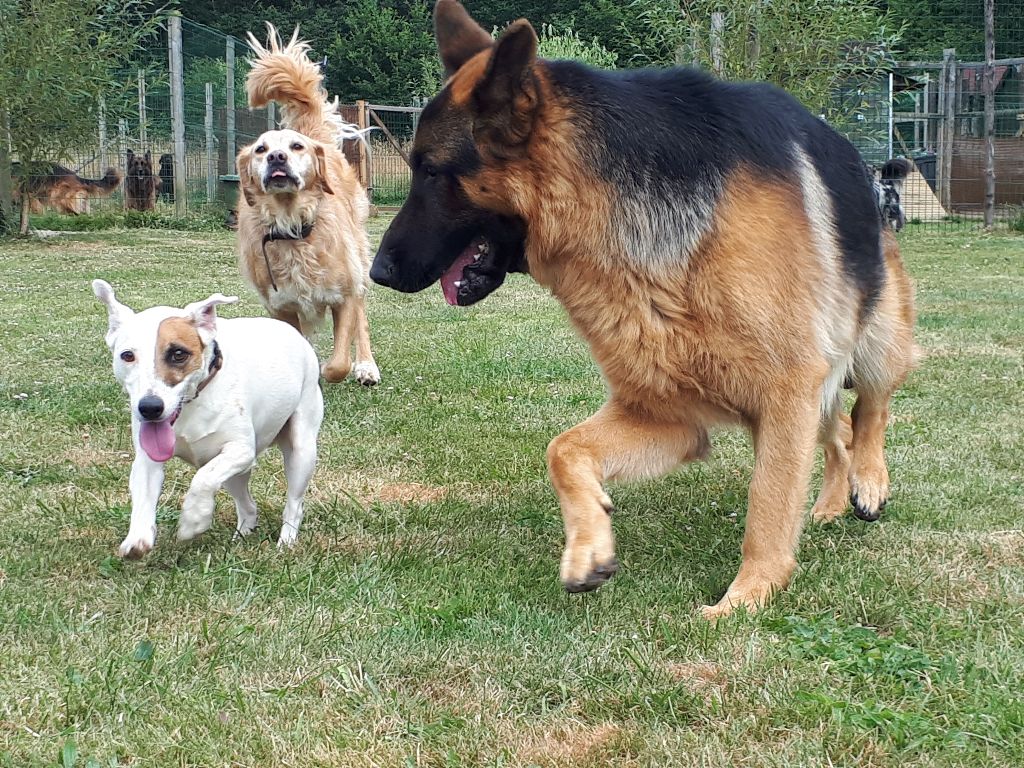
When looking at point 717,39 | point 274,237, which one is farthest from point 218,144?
point 274,237

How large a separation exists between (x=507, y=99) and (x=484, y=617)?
5.08ft

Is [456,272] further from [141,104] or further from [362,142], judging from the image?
[362,142]

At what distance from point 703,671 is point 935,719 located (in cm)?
56

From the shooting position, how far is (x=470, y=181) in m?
3.44

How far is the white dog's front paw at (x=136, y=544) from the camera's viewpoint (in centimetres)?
340

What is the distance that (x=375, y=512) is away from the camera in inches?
172

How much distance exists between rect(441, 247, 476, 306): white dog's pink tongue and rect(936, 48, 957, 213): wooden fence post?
19549 millimetres

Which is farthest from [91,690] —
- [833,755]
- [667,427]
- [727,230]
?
[727,230]

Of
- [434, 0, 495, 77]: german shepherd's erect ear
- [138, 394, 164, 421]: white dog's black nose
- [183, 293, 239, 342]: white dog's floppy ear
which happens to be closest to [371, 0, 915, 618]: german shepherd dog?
[434, 0, 495, 77]: german shepherd's erect ear

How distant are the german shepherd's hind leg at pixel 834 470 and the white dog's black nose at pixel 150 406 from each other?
264 cm

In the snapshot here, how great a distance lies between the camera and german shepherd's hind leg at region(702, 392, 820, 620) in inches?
135

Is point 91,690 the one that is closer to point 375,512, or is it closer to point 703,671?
point 703,671

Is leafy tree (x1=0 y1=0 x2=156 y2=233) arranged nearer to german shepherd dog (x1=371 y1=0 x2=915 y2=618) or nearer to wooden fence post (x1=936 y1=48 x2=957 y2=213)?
wooden fence post (x1=936 y1=48 x2=957 y2=213)

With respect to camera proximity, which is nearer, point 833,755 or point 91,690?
point 833,755
